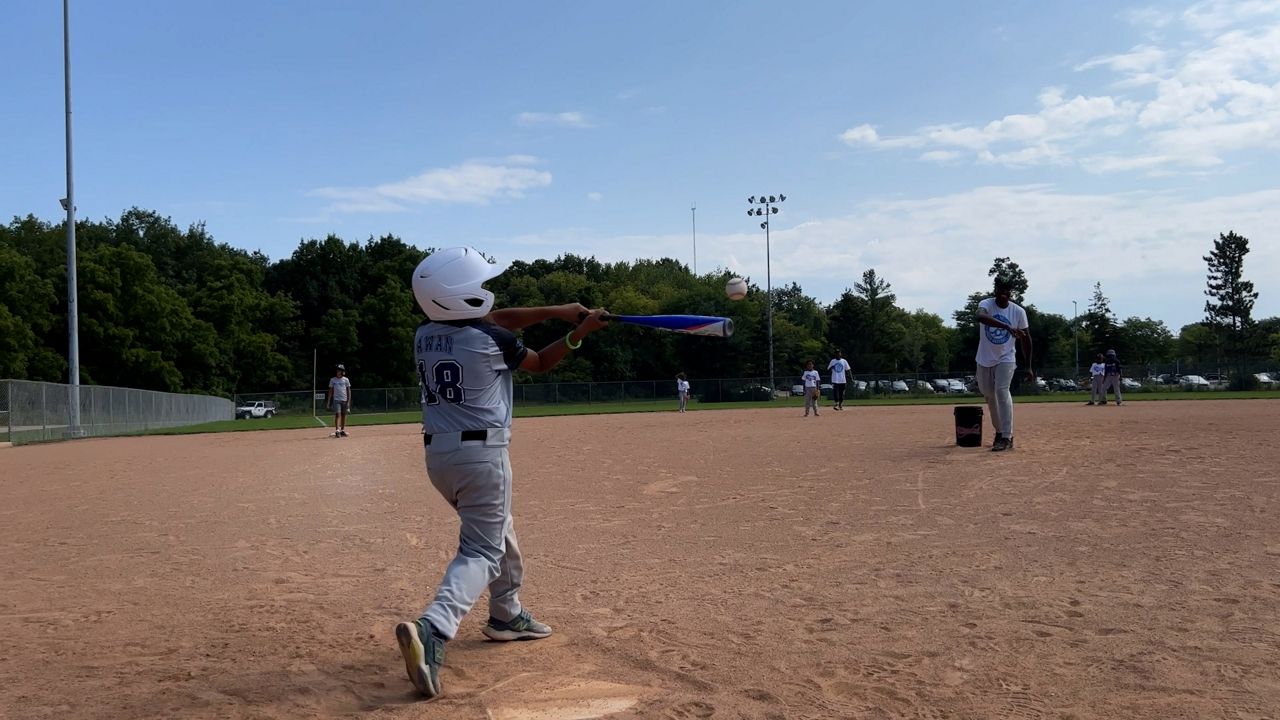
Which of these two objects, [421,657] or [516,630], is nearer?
[421,657]

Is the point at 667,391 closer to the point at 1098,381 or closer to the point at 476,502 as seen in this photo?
the point at 1098,381

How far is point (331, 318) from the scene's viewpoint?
75.1 meters

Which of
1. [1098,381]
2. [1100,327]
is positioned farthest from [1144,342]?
[1098,381]

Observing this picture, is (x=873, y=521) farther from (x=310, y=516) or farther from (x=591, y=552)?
(x=310, y=516)

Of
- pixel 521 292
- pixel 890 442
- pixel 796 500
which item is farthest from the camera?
pixel 521 292

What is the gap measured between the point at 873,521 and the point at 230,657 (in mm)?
5330

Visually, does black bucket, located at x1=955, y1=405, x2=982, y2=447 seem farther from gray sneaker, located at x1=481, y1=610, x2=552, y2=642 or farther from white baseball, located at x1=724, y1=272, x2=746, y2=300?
gray sneaker, located at x1=481, y1=610, x2=552, y2=642

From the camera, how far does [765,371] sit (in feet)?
256

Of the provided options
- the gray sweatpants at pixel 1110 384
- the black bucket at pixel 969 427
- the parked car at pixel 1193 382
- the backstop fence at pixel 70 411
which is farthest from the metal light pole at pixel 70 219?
the parked car at pixel 1193 382

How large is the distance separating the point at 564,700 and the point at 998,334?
1083 centimetres

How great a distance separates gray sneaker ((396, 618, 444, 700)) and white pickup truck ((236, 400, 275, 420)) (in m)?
61.8

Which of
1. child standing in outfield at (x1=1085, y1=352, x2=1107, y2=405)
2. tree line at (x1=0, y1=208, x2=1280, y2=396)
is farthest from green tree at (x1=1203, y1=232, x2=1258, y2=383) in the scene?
child standing in outfield at (x1=1085, y1=352, x2=1107, y2=405)

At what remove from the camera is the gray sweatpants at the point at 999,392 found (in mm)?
13000

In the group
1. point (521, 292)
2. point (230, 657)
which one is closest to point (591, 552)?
point (230, 657)
